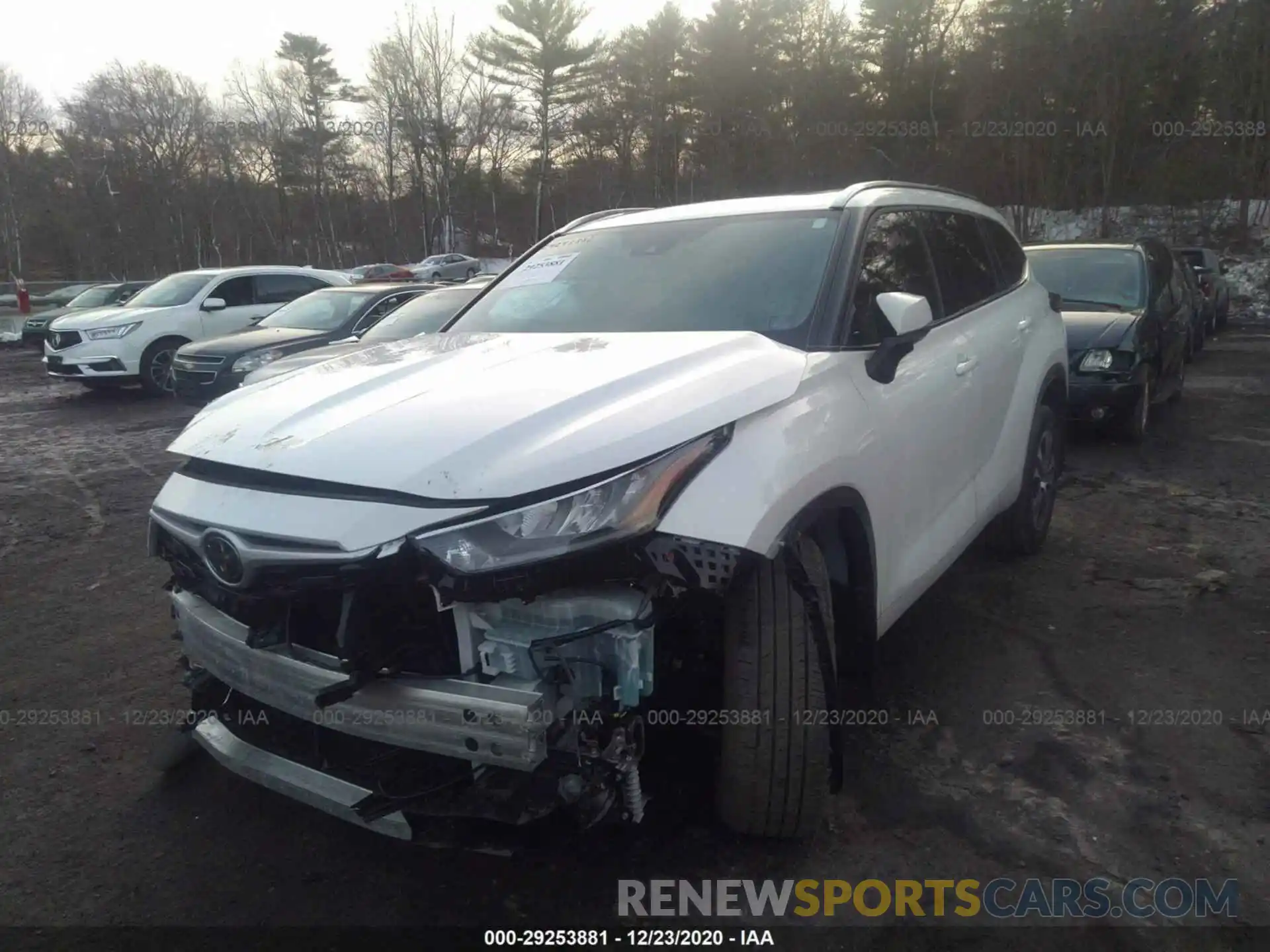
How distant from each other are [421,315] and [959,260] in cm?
558

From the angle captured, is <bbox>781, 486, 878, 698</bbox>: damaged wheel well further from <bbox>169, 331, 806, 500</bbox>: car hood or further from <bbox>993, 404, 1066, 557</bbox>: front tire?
<bbox>993, 404, 1066, 557</bbox>: front tire

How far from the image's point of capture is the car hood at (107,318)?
497 inches

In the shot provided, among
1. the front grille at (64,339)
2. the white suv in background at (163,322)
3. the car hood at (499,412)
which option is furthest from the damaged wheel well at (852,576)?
the front grille at (64,339)

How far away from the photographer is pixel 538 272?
392cm

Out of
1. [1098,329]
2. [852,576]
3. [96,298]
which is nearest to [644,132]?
[96,298]

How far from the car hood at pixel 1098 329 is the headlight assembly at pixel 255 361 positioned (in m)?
7.82

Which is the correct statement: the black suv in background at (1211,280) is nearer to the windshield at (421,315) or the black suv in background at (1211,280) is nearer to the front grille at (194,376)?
the windshield at (421,315)

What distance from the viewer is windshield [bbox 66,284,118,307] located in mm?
20812

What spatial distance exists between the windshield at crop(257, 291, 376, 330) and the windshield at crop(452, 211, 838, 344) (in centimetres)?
745

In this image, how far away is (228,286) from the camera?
13.5 m

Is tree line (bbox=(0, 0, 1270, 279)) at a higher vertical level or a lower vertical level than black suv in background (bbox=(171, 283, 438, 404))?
higher

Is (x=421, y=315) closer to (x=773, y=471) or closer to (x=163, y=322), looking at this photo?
(x=163, y=322)

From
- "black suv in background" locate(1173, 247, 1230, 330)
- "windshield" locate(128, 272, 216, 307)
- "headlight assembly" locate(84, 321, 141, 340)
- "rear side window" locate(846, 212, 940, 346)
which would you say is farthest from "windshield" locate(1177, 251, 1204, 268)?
"headlight assembly" locate(84, 321, 141, 340)

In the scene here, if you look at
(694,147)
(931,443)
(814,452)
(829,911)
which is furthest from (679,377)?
(694,147)
